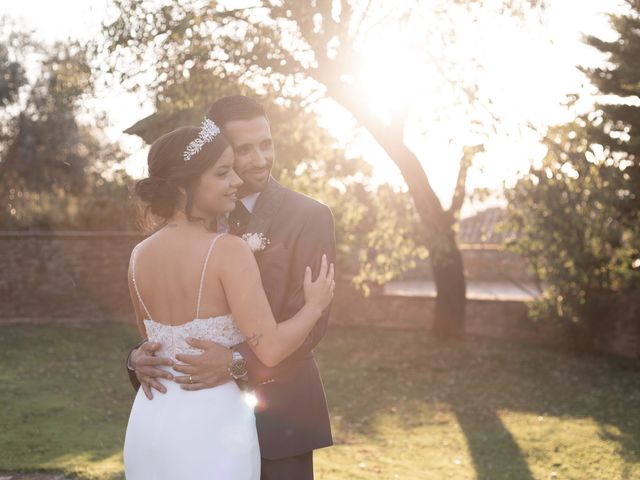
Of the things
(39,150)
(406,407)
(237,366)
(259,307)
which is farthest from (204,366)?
(39,150)

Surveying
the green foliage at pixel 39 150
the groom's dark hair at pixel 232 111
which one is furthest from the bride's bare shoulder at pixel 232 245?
the green foliage at pixel 39 150

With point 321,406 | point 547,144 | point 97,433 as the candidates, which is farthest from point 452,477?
point 547,144

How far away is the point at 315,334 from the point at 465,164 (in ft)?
44.3

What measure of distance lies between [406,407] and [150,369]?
903cm

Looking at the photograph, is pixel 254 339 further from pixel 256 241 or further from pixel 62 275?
pixel 62 275

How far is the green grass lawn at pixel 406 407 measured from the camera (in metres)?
8.73

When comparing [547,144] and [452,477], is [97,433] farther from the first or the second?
[547,144]

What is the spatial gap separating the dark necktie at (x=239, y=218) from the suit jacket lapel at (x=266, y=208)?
0.07 meters

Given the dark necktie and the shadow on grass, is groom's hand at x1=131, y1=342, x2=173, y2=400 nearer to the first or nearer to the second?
the dark necktie

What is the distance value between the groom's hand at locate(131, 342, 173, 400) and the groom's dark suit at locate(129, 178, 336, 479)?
369 mm

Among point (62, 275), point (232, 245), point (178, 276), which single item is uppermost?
point (232, 245)

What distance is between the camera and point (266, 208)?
3.54m

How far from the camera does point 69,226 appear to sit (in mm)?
27562

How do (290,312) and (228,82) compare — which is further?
(228,82)
